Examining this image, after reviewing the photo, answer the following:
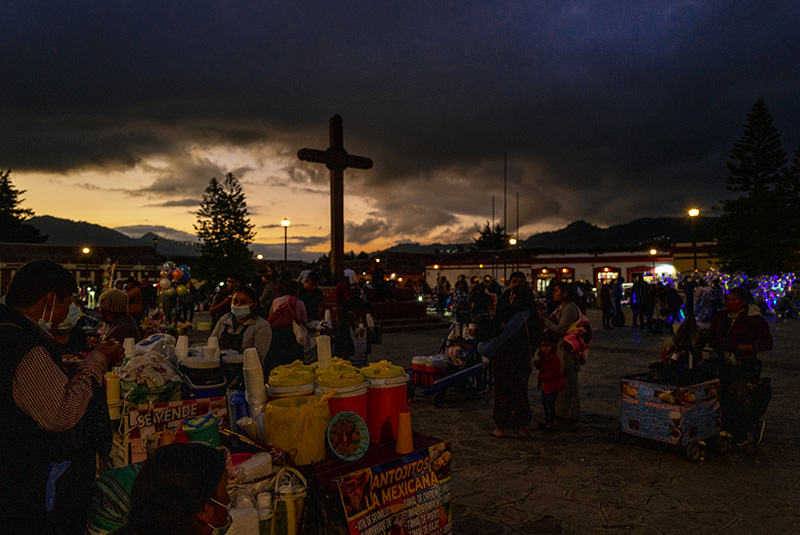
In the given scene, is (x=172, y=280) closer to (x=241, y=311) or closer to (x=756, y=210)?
(x=241, y=311)

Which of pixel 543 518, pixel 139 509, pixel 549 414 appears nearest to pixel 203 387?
pixel 139 509

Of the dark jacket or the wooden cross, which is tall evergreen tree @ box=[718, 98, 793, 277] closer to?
the wooden cross

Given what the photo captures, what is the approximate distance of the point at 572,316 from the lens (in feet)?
22.5

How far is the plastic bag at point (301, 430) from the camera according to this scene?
2.91 metres

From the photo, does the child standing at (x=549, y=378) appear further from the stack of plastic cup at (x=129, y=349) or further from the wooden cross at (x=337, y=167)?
the wooden cross at (x=337, y=167)

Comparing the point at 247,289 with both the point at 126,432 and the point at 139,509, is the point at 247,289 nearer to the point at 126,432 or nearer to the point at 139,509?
the point at 126,432

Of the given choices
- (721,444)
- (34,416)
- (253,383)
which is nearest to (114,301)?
(253,383)

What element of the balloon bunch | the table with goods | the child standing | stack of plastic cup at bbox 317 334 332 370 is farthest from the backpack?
the balloon bunch

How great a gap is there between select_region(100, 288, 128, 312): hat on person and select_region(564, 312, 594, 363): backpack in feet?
17.8

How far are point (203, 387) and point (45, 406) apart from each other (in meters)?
1.36

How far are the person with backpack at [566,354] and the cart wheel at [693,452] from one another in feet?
5.50

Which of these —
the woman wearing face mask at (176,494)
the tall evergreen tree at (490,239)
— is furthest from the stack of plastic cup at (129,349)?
the tall evergreen tree at (490,239)

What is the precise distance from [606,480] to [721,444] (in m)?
1.69

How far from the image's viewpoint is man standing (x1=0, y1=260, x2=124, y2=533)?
1.99 meters
